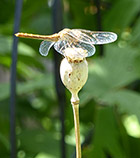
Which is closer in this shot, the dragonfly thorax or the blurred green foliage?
the dragonfly thorax

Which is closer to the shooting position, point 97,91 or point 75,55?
point 75,55

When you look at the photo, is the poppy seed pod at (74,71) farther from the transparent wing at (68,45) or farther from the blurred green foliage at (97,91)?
the blurred green foliage at (97,91)

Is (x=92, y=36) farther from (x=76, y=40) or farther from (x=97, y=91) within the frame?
(x=97, y=91)

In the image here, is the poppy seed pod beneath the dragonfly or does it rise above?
beneath

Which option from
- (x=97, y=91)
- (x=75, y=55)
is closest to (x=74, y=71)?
(x=75, y=55)

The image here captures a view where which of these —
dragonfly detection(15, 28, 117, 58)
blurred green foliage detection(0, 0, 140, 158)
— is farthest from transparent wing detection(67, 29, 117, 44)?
blurred green foliage detection(0, 0, 140, 158)

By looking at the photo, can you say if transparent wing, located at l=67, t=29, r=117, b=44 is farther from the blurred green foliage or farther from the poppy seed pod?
the blurred green foliage

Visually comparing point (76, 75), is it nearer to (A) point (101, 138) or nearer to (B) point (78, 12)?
(A) point (101, 138)

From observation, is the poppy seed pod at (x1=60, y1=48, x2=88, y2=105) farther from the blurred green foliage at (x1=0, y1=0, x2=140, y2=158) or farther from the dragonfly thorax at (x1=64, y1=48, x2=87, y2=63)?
the blurred green foliage at (x1=0, y1=0, x2=140, y2=158)
